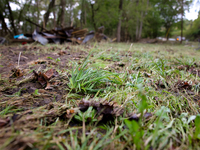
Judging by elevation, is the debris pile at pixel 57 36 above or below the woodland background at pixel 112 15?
below

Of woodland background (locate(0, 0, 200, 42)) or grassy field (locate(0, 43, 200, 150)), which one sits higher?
woodland background (locate(0, 0, 200, 42))

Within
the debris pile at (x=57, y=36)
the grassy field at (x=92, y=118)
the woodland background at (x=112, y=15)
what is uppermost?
the woodland background at (x=112, y=15)

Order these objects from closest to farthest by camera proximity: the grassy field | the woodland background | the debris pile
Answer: the grassy field → the debris pile → the woodland background

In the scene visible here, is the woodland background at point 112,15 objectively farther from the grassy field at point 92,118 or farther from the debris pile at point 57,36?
the grassy field at point 92,118

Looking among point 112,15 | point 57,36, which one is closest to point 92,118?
point 57,36

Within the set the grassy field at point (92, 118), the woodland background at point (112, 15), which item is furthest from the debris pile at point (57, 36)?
the grassy field at point (92, 118)

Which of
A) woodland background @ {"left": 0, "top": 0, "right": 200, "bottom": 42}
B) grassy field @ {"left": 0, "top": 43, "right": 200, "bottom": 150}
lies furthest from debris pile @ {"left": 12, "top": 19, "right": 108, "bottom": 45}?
grassy field @ {"left": 0, "top": 43, "right": 200, "bottom": 150}

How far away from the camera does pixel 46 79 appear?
1318 millimetres

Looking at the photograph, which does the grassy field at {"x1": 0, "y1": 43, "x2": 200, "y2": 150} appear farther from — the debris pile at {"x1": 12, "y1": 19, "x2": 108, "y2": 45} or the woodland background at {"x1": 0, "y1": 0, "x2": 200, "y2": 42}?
the woodland background at {"x1": 0, "y1": 0, "x2": 200, "y2": 42}

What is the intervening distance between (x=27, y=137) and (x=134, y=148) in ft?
1.63

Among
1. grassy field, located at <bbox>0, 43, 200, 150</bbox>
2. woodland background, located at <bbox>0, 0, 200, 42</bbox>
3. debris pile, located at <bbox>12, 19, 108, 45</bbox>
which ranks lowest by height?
grassy field, located at <bbox>0, 43, 200, 150</bbox>

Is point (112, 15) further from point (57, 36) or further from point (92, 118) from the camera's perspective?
point (92, 118)

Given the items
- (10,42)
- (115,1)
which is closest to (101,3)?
(115,1)

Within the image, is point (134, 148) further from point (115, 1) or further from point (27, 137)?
point (115, 1)
